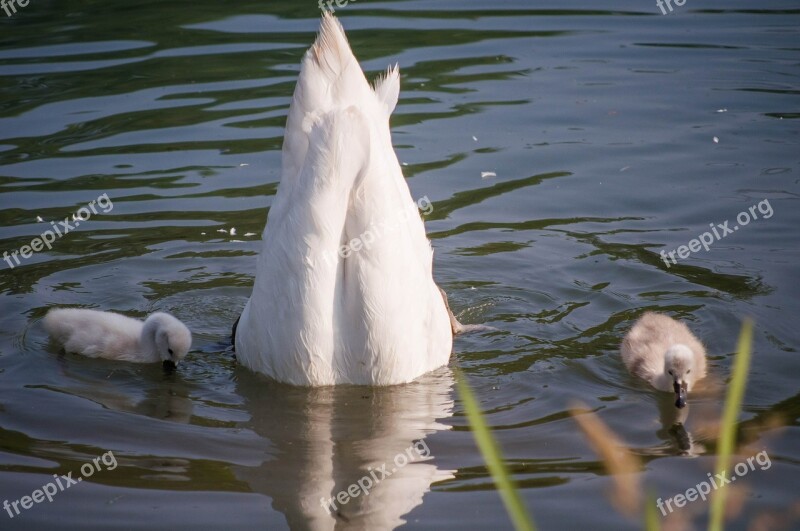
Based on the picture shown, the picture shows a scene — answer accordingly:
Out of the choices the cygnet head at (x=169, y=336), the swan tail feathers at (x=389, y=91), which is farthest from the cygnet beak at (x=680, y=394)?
the cygnet head at (x=169, y=336)

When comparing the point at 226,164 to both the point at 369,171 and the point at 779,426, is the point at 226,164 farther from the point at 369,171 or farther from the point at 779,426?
the point at 779,426

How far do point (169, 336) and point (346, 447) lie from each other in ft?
4.47

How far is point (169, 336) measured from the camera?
20.8ft

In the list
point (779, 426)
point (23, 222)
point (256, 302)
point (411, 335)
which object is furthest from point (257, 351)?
point (23, 222)

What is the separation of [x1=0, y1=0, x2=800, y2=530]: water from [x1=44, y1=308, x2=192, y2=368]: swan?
119mm

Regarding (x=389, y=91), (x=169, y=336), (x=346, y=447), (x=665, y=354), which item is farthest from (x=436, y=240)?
(x=346, y=447)

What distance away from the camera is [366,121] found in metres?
5.50

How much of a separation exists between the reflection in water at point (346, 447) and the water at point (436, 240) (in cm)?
2

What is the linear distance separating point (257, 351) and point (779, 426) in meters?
2.73

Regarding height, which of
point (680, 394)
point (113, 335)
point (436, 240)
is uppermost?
point (436, 240)

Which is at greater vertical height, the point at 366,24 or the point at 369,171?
Answer: the point at 366,24

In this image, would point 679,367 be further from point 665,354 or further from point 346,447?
point 346,447

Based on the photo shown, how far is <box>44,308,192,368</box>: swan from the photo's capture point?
6453 millimetres

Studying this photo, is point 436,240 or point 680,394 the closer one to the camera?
point 680,394
